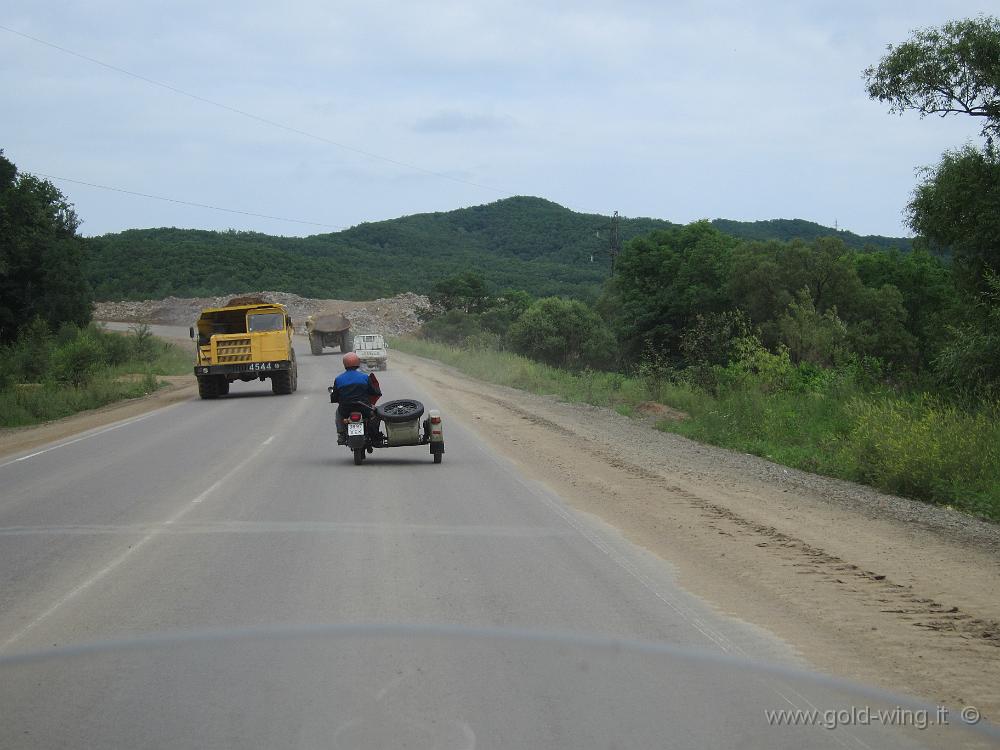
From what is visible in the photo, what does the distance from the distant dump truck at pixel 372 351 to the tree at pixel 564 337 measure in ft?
69.0

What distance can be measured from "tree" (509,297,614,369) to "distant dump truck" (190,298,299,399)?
123ft

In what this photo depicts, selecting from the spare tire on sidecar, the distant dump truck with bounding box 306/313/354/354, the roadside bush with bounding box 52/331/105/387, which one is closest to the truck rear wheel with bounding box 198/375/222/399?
the roadside bush with bounding box 52/331/105/387

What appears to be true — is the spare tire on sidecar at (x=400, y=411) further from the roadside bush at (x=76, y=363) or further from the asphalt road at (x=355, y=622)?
the roadside bush at (x=76, y=363)

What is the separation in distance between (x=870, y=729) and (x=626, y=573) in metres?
3.40

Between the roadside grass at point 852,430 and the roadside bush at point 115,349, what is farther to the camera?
the roadside bush at point 115,349

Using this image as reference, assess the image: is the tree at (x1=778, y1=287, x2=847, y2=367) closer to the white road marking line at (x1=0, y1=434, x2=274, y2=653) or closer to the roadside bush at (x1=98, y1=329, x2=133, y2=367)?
the roadside bush at (x1=98, y1=329, x2=133, y2=367)

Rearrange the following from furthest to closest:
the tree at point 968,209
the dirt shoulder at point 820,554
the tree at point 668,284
→ the tree at point 668,284 < the tree at point 968,209 < the dirt shoulder at point 820,554

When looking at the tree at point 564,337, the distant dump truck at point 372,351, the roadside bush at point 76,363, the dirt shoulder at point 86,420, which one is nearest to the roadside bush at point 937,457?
the dirt shoulder at point 86,420

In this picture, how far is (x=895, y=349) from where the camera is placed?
5419 centimetres

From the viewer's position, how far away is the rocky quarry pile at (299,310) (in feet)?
319

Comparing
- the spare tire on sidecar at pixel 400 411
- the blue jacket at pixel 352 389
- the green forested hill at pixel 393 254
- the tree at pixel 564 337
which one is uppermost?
the green forested hill at pixel 393 254

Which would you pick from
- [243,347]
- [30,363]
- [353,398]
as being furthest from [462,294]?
[353,398]

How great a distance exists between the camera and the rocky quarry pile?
97.1 m

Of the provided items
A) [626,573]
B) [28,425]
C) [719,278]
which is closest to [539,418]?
[28,425]
